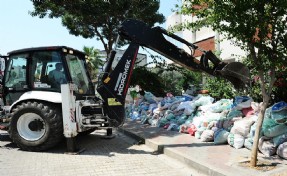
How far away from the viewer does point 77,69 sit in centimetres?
872

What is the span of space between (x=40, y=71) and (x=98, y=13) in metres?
7.80

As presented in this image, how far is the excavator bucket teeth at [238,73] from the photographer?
713 cm

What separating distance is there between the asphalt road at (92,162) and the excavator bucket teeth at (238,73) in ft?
7.04

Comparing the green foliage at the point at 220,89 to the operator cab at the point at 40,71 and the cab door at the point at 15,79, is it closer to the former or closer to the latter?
the operator cab at the point at 40,71

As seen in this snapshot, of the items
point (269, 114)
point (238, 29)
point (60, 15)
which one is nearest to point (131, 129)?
point (269, 114)

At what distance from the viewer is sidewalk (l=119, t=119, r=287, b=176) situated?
17.9 ft

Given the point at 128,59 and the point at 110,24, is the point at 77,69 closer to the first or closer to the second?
the point at 128,59

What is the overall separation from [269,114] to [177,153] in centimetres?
193

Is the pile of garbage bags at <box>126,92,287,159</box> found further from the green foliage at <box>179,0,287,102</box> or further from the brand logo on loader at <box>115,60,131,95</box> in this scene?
the brand logo on loader at <box>115,60,131,95</box>

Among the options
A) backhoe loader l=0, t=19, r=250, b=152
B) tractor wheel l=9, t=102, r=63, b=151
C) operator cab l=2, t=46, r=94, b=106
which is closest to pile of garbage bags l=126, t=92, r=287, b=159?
backhoe loader l=0, t=19, r=250, b=152

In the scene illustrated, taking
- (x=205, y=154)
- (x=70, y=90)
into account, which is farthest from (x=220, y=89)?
(x=70, y=90)

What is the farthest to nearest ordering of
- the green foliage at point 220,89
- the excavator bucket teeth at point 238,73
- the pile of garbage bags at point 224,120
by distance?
1. the green foliage at point 220,89
2. the excavator bucket teeth at point 238,73
3. the pile of garbage bags at point 224,120

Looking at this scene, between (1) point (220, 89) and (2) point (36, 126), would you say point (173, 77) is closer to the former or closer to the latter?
(1) point (220, 89)

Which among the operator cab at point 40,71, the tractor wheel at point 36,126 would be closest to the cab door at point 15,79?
the operator cab at point 40,71
